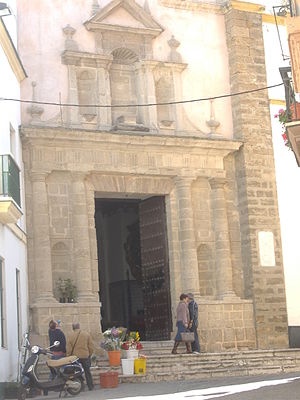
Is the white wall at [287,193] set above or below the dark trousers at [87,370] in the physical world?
Result: above

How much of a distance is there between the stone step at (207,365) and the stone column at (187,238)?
7.02 feet

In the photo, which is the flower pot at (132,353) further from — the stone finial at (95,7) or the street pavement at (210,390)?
the stone finial at (95,7)

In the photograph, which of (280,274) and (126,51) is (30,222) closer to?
(126,51)

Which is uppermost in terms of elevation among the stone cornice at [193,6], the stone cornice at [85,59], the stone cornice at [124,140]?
the stone cornice at [193,6]

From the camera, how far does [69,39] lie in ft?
72.6

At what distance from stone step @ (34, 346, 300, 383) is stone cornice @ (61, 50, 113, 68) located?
22.7ft

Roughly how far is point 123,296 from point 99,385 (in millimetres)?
9995

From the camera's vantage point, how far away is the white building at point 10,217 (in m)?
17.0

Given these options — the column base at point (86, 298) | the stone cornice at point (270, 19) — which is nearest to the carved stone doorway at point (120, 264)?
the column base at point (86, 298)

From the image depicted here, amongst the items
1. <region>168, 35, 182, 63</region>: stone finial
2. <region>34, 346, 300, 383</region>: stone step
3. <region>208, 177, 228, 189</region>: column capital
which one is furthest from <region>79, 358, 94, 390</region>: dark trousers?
<region>168, 35, 182, 63</region>: stone finial

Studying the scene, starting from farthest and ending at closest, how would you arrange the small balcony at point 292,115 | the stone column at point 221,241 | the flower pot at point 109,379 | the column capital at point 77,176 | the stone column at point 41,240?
the stone column at point 221,241 < the column capital at point 77,176 < the stone column at point 41,240 < the flower pot at point 109,379 < the small balcony at point 292,115

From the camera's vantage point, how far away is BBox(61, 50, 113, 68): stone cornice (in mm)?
21969

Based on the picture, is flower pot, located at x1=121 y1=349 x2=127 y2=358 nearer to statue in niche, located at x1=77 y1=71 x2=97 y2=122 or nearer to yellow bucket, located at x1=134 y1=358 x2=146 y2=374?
yellow bucket, located at x1=134 y1=358 x2=146 y2=374

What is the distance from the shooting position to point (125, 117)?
22.3 meters
